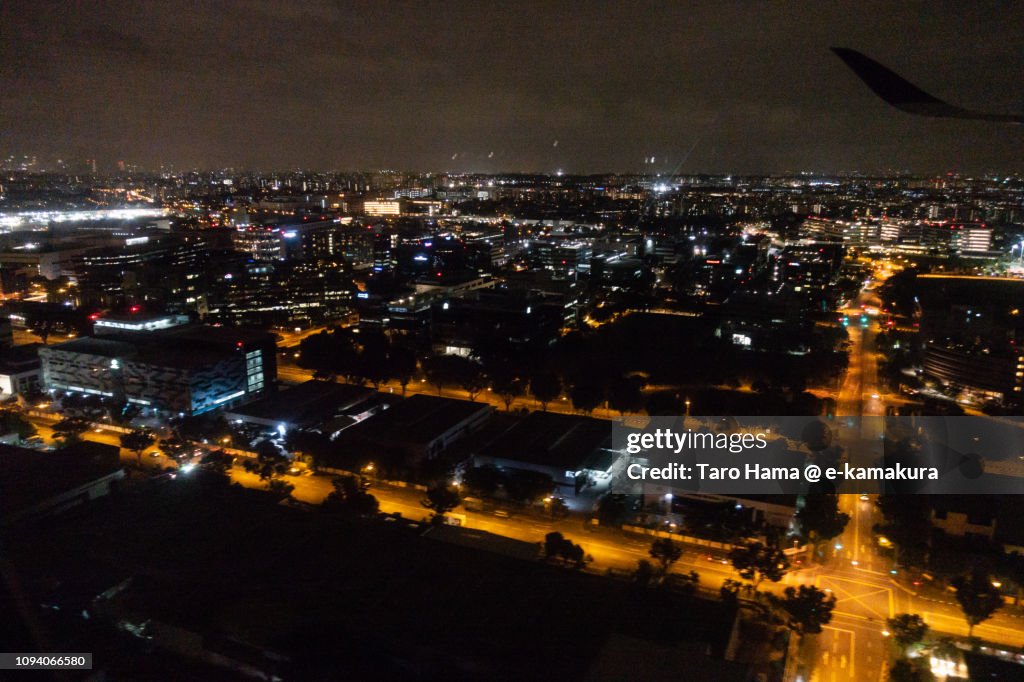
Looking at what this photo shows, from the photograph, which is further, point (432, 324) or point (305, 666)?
point (432, 324)

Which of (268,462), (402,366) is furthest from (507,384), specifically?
(268,462)

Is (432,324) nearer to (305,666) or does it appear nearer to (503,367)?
(503,367)

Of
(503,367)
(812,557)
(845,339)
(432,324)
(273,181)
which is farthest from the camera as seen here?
(273,181)

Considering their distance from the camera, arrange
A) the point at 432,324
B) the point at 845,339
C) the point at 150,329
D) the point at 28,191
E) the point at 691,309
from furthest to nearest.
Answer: the point at 28,191 → the point at 691,309 → the point at 432,324 → the point at 845,339 → the point at 150,329

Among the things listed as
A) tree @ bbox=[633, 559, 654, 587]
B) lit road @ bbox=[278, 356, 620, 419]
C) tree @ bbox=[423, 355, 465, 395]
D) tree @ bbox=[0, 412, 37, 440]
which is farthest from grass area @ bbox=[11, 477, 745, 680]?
tree @ bbox=[423, 355, 465, 395]

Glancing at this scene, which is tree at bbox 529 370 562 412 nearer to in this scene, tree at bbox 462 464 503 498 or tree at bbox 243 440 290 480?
tree at bbox 462 464 503 498

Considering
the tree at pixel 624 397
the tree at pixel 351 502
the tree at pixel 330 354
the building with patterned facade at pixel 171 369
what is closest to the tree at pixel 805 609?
the tree at pixel 351 502

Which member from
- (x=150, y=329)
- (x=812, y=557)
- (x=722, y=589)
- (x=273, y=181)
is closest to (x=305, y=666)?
(x=722, y=589)
